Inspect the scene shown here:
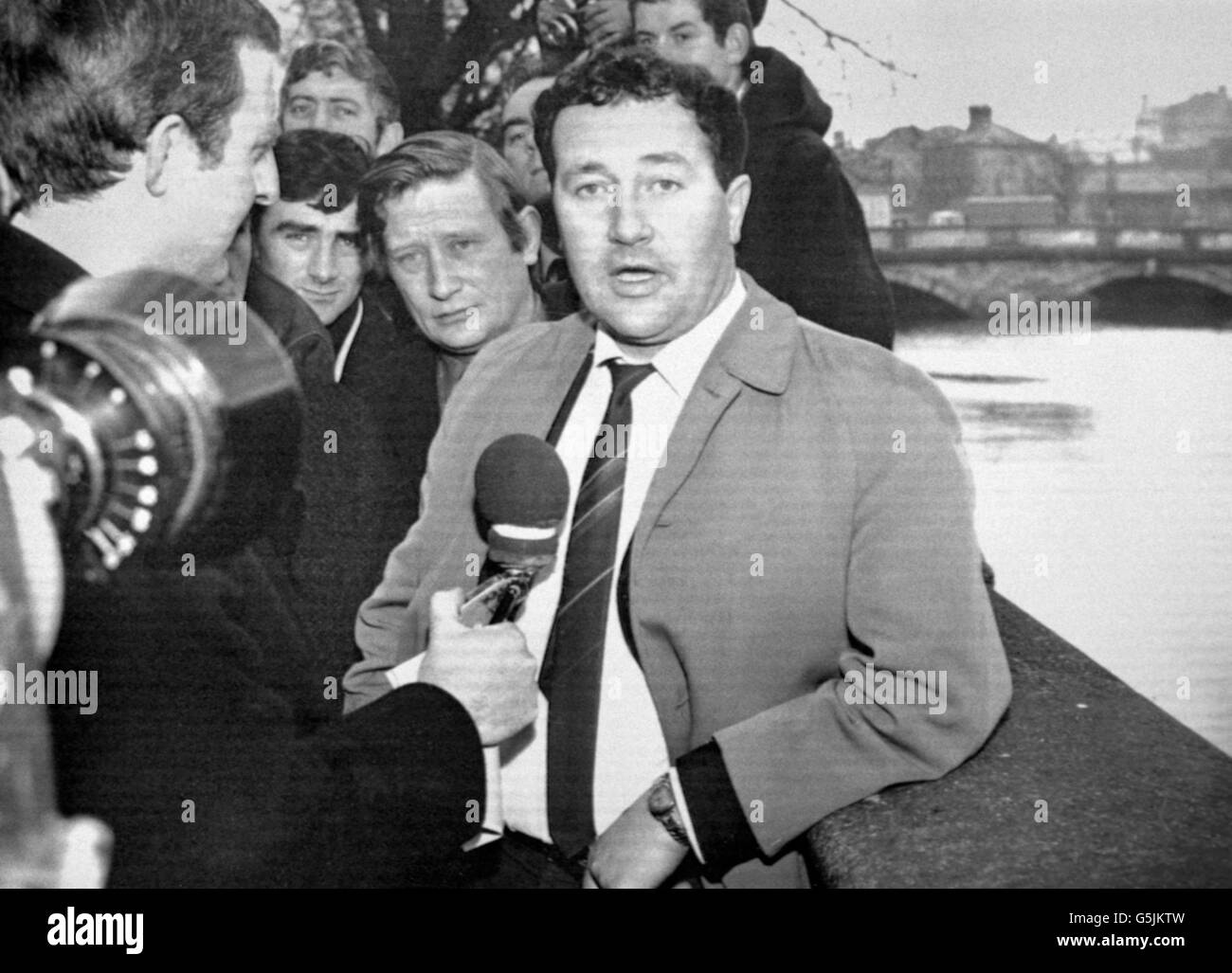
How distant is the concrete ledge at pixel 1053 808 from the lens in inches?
95.0

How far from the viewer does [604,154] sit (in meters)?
2.57

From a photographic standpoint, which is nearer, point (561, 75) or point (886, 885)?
point (886, 885)

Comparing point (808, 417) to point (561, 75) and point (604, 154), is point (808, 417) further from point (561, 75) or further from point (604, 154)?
point (561, 75)

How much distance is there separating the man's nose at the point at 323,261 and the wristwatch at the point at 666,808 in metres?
1.05

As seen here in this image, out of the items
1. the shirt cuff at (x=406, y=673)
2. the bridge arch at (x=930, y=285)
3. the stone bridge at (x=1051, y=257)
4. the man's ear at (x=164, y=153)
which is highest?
the man's ear at (x=164, y=153)

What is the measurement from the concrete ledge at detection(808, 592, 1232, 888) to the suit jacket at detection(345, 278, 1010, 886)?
Answer: 0.19ft

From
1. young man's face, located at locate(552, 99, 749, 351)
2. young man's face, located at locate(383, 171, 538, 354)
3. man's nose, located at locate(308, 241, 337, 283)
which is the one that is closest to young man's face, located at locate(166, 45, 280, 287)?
man's nose, located at locate(308, 241, 337, 283)

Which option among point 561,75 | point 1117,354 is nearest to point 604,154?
point 561,75

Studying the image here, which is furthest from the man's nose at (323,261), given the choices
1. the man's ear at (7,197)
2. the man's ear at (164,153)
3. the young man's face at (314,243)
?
the man's ear at (7,197)

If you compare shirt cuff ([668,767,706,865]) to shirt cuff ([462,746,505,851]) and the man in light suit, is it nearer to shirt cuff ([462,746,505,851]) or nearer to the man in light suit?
the man in light suit

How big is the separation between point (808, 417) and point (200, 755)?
1.17 meters

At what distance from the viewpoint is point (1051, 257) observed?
2770 millimetres

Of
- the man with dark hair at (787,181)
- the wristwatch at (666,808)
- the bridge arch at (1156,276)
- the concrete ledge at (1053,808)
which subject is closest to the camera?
the concrete ledge at (1053,808)

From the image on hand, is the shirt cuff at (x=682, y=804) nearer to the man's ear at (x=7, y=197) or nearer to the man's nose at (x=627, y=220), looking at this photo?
the man's nose at (x=627, y=220)
